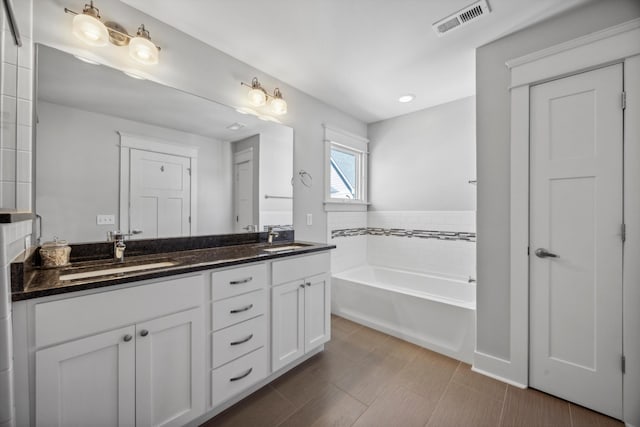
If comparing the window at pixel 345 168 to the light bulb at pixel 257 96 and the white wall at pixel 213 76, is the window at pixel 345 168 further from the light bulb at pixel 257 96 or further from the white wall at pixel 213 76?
the light bulb at pixel 257 96

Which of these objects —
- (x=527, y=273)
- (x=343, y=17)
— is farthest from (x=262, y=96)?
(x=527, y=273)

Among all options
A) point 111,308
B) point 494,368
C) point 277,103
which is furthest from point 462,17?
point 111,308

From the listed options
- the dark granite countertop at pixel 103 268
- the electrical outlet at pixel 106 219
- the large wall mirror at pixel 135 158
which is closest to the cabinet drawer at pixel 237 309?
the dark granite countertop at pixel 103 268

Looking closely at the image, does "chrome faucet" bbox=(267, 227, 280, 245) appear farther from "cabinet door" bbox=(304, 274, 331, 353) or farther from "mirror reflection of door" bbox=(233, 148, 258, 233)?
"cabinet door" bbox=(304, 274, 331, 353)

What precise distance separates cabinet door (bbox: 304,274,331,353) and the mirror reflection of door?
2.54ft

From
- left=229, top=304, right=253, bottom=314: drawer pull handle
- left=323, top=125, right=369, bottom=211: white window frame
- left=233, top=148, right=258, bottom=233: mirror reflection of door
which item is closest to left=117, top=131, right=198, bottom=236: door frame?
left=233, top=148, right=258, bottom=233: mirror reflection of door

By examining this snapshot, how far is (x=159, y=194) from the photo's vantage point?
5.73ft

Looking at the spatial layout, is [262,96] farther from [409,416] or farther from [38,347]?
[409,416]

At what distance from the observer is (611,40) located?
1.49 metres

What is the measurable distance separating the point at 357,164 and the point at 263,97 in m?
1.81

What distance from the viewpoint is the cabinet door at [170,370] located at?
1.20 m

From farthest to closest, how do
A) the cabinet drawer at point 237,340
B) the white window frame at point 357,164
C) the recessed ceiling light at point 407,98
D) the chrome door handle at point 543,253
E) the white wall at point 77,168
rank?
the white window frame at point 357,164, the recessed ceiling light at point 407,98, the chrome door handle at point 543,253, the cabinet drawer at point 237,340, the white wall at point 77,168

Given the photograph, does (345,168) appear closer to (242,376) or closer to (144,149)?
(144,149)

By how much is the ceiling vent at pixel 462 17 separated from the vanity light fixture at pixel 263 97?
1329mm
